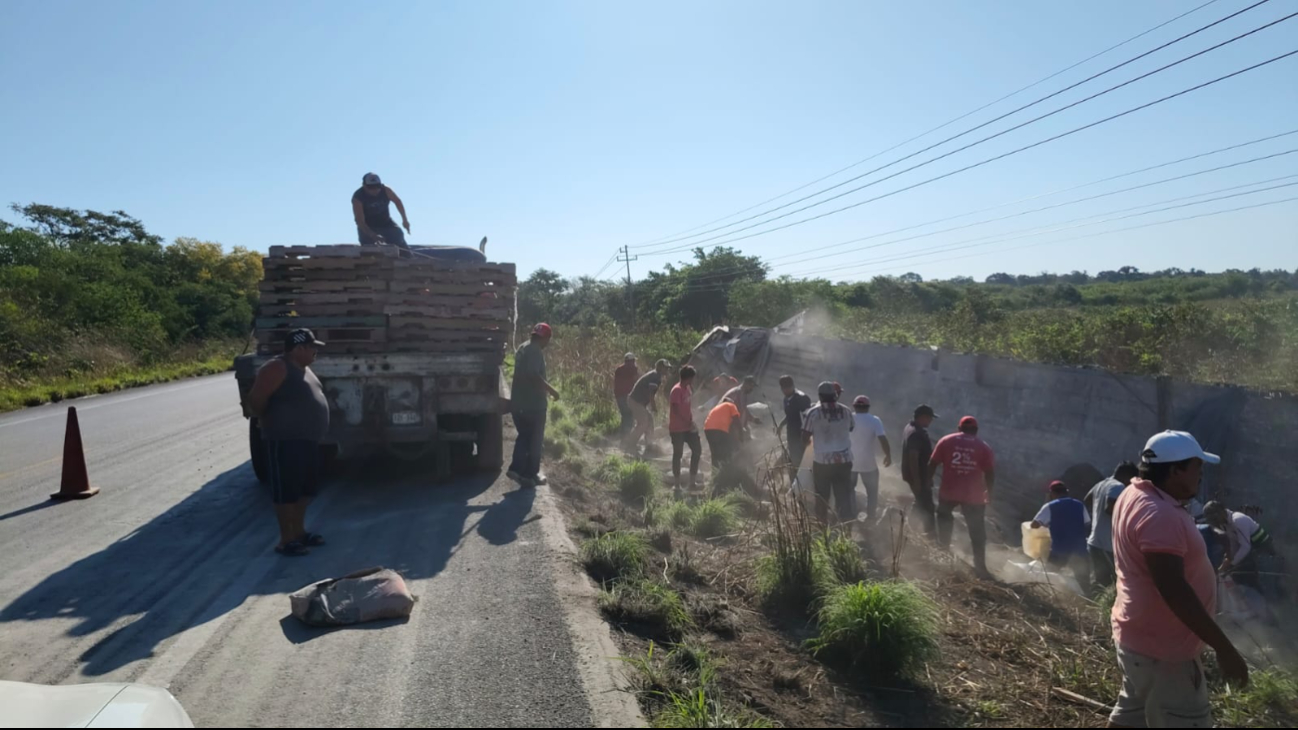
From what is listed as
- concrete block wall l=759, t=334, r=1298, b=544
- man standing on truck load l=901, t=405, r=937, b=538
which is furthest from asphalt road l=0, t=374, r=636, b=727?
concrete block wall l=759, t=334, r=1298, b=544

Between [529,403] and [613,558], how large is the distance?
9.75 feet

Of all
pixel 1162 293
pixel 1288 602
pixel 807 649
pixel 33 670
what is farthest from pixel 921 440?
pixel 1162 293

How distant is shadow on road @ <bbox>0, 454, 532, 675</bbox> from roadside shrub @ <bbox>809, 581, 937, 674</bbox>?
2702 mm

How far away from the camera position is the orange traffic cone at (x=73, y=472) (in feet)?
26.2

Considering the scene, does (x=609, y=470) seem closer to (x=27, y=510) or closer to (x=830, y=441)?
(x=830, y=441)

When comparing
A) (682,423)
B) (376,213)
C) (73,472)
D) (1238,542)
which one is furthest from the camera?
(682,423)

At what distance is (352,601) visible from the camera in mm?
4781

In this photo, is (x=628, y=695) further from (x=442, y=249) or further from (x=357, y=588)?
(x=442, y=249)

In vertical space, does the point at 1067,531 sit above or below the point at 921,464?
below

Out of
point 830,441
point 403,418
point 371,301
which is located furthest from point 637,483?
point 371,301

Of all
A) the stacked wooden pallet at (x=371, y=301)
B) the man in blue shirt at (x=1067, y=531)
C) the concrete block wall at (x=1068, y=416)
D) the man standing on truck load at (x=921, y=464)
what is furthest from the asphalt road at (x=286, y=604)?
the concrete block wall at (x=1068, y=416)

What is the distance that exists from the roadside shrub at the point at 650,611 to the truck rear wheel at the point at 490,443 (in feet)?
13.0

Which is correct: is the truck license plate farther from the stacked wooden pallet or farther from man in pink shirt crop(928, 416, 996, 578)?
man in pink shirt crop(928, 416, 996, 578)

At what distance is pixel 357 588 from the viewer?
16.1 ft
